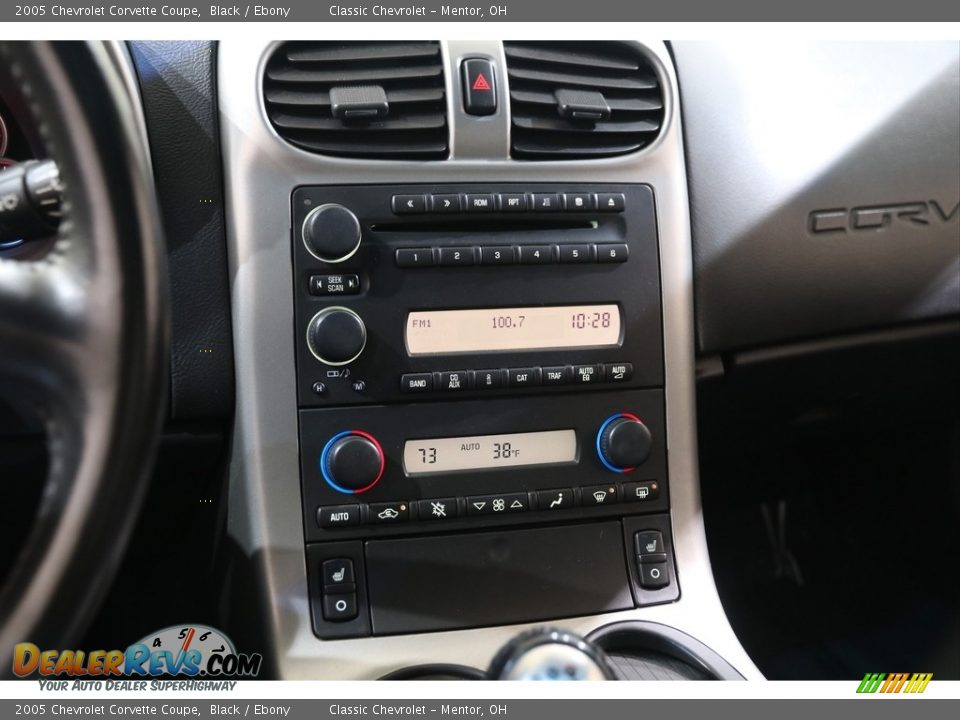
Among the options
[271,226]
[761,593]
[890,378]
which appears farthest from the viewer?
[761,593]

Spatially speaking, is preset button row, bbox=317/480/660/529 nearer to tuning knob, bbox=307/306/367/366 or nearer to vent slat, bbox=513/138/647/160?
tuning knob, bbox=307/306/367/366

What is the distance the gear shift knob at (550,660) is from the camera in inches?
28.9

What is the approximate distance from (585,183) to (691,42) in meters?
0.26

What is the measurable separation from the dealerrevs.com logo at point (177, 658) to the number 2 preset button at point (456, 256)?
511 millimetres

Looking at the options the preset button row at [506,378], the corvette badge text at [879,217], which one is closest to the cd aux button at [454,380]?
the preset button row at [506,378]

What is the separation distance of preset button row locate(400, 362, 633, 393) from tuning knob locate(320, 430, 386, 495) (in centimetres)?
8

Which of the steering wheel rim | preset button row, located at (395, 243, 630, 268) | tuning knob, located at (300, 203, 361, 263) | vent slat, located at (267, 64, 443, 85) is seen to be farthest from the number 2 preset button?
the steering wheel rim

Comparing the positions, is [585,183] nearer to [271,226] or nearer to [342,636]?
[271,226]

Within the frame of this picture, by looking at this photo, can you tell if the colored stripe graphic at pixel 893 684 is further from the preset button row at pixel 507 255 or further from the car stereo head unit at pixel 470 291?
the preset button row at pixel 507 255

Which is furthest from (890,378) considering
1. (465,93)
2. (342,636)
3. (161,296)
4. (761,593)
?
(161,296)

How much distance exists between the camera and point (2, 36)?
0.63 meters

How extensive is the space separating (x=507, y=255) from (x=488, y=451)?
238mm

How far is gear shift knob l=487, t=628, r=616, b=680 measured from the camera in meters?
0.73

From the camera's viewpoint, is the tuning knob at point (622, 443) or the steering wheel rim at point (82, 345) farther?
the tuning knob at point (622, 443)
